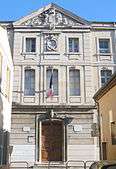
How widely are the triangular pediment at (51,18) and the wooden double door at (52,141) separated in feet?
25.6

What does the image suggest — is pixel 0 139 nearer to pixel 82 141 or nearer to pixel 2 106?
pixel 2 106

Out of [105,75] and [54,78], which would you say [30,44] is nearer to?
[54,78]

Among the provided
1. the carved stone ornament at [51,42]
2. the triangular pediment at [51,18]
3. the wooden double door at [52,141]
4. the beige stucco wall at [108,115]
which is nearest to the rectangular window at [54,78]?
the carved stone ornament at [51,42]

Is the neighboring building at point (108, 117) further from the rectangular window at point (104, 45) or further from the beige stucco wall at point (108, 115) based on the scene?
the rectangular window at point (104, 45)

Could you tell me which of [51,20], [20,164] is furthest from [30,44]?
[20,164]

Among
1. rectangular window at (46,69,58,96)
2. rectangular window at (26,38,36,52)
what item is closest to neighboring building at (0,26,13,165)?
rectangular window at (46,69,58,96)

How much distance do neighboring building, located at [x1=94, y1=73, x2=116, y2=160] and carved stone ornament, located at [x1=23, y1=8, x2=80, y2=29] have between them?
39.5 feet

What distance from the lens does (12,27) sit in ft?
91.1

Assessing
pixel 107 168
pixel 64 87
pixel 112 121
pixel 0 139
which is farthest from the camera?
pixel 64 87

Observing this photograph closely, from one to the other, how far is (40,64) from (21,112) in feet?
12.9

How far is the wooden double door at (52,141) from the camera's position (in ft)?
82.6

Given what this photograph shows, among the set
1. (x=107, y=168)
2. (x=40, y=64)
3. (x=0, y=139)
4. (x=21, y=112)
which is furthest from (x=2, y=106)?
(x=107, y=168)

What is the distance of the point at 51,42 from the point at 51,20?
6.26 ft

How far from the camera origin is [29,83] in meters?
26.6
